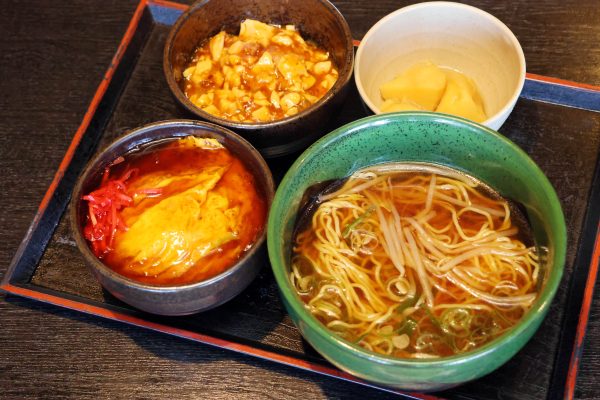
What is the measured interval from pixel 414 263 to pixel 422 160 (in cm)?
36

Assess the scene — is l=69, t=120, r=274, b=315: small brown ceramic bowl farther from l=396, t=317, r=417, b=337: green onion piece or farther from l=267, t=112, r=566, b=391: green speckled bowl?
l=396, t=317, r=417, b=337: green onion piece

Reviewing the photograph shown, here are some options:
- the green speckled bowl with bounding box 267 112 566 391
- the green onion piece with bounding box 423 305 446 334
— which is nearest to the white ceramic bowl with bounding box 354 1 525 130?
the green speckled bowl with bounding box 267 112 566 391

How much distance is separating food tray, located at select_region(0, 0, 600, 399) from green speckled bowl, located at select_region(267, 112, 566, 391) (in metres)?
0.24


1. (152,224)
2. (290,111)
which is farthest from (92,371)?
(290,111)

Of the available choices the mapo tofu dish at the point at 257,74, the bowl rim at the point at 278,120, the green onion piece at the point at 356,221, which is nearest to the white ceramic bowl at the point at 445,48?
the bowl rim at the point at 278,120

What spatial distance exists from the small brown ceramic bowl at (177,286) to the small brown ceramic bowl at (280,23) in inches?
2.8

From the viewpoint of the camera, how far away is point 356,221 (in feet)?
6.48

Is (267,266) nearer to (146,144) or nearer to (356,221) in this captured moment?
(356,221)

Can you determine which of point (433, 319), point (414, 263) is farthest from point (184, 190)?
point (433, 319)

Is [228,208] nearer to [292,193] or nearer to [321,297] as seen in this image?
[292,193]

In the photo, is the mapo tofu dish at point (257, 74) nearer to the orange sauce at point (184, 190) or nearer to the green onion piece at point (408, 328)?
the orange sauce at point (184, 190)

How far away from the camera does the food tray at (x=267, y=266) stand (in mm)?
1901

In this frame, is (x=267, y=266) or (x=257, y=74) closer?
(x=267, y=266)

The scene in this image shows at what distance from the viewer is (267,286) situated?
6.90 feet
